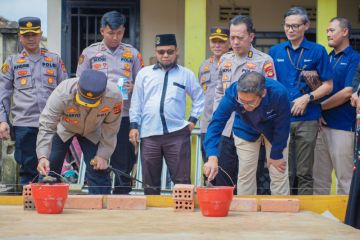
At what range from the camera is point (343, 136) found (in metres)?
7.93

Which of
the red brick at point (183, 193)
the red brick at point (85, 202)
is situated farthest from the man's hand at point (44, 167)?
the red brick at point (183, 193)

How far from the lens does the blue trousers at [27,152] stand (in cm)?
813

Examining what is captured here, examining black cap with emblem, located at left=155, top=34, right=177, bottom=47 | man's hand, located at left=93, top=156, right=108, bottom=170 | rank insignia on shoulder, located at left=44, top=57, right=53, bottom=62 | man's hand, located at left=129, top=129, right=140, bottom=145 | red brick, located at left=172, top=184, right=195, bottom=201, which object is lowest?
red brick, located at left=172, top=184, right=195, bottom=201

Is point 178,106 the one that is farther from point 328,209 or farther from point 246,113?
point 328,209

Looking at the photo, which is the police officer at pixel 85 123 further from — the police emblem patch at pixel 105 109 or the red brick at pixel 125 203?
the red brick at pixel 125 203

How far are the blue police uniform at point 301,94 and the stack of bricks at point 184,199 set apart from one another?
2063mm

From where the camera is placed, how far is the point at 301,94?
779 centimetres

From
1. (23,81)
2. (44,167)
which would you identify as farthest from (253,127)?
(23,81)

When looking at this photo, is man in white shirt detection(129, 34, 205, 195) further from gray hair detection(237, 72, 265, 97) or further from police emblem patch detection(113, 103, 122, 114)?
gray hair detection(237, 72, 265, 97)

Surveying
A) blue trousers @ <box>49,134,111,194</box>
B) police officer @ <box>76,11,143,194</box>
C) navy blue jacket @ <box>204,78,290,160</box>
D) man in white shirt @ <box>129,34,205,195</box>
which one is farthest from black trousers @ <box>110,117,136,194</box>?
navy blue jacket @ <box>204,78,290,160</box>

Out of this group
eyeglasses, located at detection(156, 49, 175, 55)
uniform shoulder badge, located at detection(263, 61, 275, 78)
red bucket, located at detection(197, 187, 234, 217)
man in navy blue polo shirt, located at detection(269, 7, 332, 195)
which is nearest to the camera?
red bucket, located at detection(197, 187, 234, 217)

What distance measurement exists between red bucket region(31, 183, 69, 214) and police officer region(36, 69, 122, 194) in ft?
2.59

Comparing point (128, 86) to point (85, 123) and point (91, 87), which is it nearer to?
point (85, 123)

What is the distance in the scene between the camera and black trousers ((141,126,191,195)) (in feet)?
25.8
